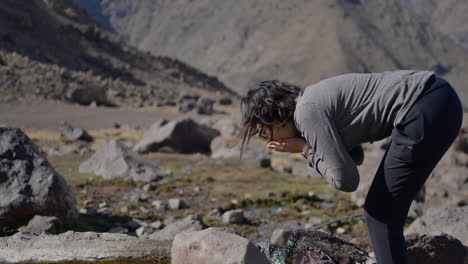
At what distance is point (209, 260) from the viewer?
3.84 metres

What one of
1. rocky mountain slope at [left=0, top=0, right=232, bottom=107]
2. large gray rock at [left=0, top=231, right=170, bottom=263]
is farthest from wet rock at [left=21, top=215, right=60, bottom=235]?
rocky mountain slope at [left=0, top=0, right=232, bottom=107]

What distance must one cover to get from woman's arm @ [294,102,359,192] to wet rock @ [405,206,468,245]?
380cm

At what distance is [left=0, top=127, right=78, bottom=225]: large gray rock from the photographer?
8.20 m

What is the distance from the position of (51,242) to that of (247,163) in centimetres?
1173

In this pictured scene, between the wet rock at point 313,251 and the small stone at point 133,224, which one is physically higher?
the wet rock at point 313,251

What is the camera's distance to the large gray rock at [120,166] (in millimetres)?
14419

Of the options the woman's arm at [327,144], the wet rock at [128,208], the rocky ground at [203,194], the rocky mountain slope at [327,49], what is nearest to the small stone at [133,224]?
the rocky ground at [203,194]

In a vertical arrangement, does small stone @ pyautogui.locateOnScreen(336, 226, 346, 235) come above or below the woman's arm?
below

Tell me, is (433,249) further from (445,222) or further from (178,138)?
(178,138)

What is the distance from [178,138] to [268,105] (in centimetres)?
1675

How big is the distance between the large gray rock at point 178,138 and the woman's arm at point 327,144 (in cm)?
1666

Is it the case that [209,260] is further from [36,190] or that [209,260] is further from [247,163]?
[247,163]

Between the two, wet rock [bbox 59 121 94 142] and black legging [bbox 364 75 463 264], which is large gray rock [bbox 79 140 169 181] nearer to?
wet rock [bbox 59 121 94 142]

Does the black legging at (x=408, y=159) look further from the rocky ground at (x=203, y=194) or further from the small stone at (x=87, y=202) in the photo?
the small stone at (x=87, y=202)
